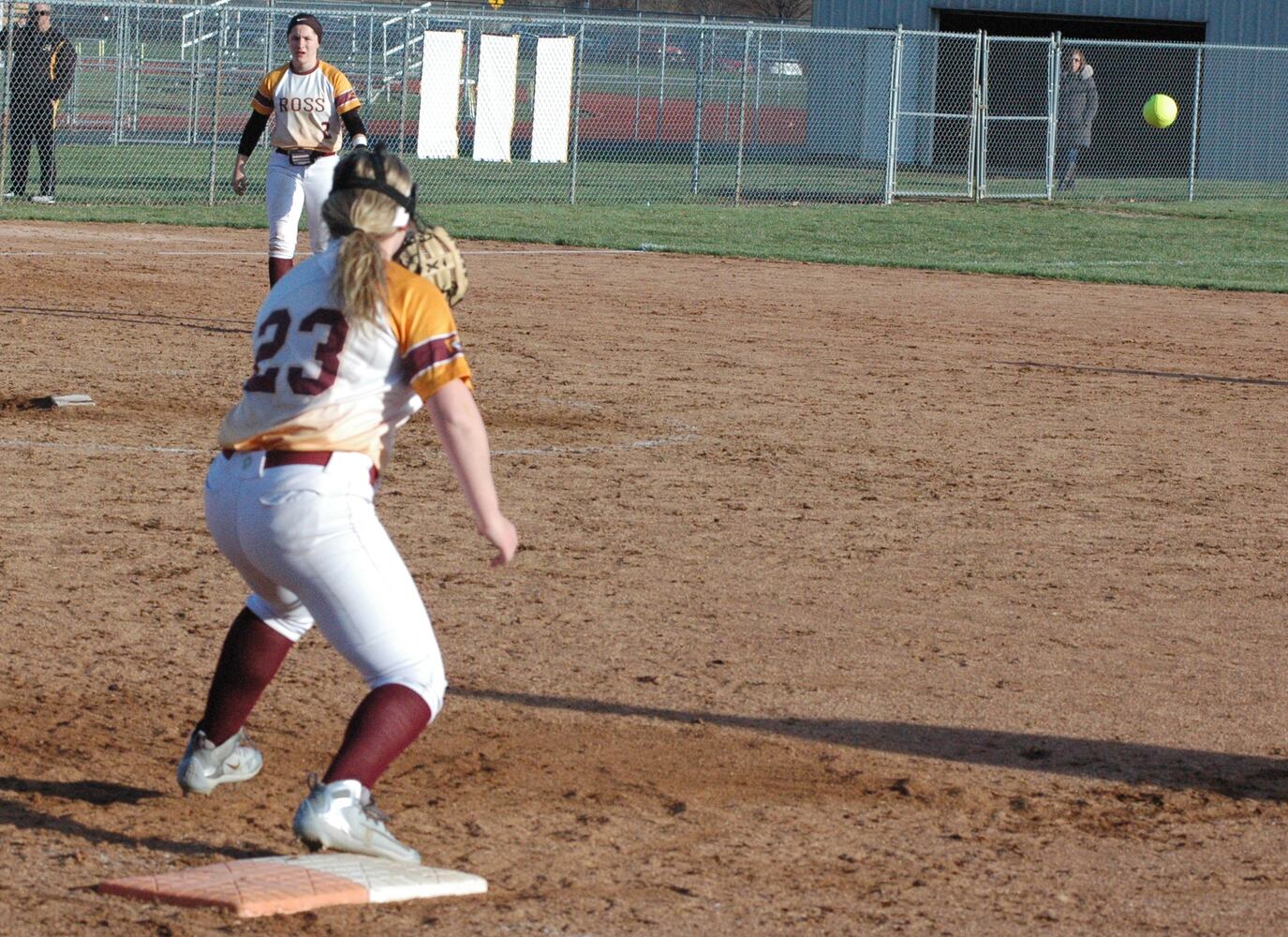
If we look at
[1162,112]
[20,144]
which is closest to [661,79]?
[1162,112]

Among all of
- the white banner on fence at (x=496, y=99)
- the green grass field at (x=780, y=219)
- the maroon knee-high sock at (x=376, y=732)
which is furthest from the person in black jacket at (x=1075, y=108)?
the maroon knee-high sock at (x=376, y=732)

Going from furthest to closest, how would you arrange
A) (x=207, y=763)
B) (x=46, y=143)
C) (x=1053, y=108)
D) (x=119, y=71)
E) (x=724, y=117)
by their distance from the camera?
(x=724, y=117), (x=119, y=71), (x=1053, y=108), (x=46, y=143), (x=207, y=763)

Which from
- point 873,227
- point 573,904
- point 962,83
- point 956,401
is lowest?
point 573,904

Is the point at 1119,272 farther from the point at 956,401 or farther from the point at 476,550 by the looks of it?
the point at 476,550

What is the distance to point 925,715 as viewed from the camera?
5.62 meters

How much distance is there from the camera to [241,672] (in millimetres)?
4629

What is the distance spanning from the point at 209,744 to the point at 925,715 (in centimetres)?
213

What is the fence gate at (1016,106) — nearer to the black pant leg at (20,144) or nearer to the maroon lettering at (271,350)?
the black pant leg at (20,144)

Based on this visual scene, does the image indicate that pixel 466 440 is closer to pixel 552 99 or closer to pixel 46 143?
pixel 46 143

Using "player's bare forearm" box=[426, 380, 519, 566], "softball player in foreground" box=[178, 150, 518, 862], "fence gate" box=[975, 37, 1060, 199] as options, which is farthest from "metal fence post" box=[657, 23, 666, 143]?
"player's bare forearm" box=[426, 380, 519, 566]

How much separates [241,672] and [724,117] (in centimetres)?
3250

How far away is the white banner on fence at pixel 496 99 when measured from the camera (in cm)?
2992

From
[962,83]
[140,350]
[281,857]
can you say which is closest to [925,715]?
[281,857]

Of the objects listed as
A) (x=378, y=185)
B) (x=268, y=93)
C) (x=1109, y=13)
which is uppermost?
(x=1109, y=13)
